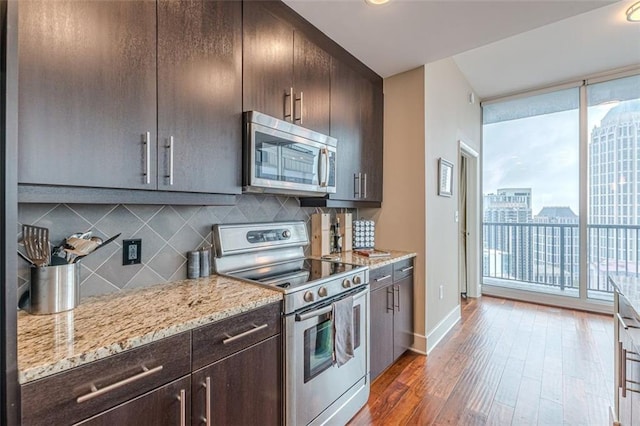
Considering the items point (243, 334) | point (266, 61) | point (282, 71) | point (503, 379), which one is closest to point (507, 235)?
point (503, 379)

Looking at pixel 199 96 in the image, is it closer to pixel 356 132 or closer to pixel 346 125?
pixel 346 125

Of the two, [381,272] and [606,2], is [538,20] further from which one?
[381,272]

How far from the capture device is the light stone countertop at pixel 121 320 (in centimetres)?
85

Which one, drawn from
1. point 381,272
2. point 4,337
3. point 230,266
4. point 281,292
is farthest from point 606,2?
point 4,337

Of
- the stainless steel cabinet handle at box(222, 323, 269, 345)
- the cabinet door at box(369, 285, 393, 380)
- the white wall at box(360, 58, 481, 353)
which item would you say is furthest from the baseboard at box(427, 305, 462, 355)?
the stainless steel cabinet handle at box(222, 323, 269, 345)

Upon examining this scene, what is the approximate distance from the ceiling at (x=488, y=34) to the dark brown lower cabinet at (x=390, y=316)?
1712 millimetres

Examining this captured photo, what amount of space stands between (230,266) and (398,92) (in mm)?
2205

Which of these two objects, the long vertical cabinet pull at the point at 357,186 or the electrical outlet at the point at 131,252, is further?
the long vertical cabinet pull at the point at 357,186

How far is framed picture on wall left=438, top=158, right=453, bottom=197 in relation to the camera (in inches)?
120

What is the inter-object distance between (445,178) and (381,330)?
5.64ft

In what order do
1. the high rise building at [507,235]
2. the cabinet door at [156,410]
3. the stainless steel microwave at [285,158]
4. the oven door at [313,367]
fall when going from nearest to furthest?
the cabinet door at [156,410]
the oven door at [313,367]
the stainless steel microwave at [285,158]
the high rise building at [507,235]

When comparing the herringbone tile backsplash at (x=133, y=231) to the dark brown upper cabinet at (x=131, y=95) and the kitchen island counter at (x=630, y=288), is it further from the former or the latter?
the kitchen island counter at (x=630, y=288)

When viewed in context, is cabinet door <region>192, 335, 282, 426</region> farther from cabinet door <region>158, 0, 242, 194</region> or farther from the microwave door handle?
the microwave door handle

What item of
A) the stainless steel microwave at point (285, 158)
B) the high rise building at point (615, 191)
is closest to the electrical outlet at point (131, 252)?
the stainless steel microwave at point (285, 158)
